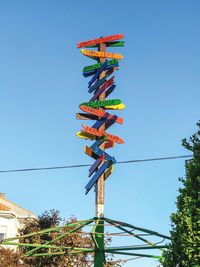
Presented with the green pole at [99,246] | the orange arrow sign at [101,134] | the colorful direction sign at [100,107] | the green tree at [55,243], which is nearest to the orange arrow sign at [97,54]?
the colorful direction sign at [100,107]

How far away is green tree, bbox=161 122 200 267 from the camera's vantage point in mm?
9492

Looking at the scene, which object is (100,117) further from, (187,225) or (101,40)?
(187,225)

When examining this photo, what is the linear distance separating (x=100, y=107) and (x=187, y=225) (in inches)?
269

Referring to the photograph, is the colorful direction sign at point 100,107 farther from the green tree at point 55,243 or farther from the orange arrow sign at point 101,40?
the green tree at point 55,243

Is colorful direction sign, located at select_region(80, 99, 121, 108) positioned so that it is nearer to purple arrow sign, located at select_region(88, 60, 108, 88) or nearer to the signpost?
the signpost

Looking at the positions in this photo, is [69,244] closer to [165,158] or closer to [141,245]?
[165,158]

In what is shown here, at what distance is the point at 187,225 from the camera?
9.73 meters

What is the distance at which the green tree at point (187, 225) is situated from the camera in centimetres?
949

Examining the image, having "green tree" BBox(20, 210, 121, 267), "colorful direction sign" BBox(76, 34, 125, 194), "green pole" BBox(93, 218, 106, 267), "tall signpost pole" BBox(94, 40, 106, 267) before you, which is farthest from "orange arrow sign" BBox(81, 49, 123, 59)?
"green tree" BBox(20, 210, 121, 267)

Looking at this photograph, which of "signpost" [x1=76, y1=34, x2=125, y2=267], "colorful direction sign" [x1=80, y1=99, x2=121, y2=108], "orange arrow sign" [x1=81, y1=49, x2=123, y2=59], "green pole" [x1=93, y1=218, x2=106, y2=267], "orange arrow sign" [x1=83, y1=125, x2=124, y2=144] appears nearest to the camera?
"green pole" [x1=93, y1=218, x2=106, y2=267]

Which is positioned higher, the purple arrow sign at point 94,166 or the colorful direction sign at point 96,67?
the colorful direction sign at point 96,67

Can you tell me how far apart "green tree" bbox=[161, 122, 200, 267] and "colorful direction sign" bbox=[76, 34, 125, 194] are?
4664mm

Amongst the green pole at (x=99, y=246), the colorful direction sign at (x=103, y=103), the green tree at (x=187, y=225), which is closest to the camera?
the green tree at (x=187, y=225)

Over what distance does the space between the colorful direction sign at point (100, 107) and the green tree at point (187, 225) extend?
4664 mm
